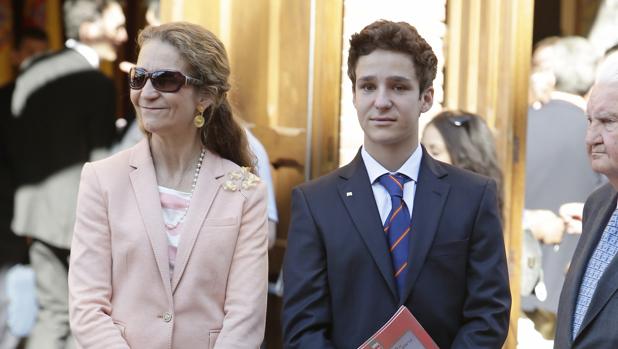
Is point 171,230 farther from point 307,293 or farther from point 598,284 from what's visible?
point 598,284

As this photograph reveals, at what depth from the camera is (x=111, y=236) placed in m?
3.61

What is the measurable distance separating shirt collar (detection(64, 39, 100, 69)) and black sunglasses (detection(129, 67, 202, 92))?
368 centimetres

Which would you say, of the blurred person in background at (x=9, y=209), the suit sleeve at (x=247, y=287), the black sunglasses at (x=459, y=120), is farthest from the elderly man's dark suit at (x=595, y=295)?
the blurred person in background at (x=9, y=209)

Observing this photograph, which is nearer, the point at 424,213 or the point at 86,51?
the point at 424,213

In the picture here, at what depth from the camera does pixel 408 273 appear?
3533 mm

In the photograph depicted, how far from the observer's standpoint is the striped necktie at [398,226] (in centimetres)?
357

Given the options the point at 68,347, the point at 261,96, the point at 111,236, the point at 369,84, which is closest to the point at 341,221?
the point at 369,84

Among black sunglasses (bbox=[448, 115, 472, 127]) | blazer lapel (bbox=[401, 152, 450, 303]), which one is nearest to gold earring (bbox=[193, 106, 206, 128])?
blazer lapel (bbox=[401, 152, 450, 303])

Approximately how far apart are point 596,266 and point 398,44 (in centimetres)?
93

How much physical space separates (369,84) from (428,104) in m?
0.24

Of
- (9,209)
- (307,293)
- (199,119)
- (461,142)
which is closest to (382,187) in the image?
(307,293)

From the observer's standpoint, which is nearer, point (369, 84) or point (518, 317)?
point (369, 84)

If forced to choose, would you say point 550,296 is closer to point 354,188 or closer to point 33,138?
Result: point 33,138

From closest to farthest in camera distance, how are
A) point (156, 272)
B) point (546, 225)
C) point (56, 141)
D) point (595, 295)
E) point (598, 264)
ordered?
1. point (595, 295)
2. point (598, 264)
3. point (156, 272)
4. point (56, 141)
5. point (546, 225)
